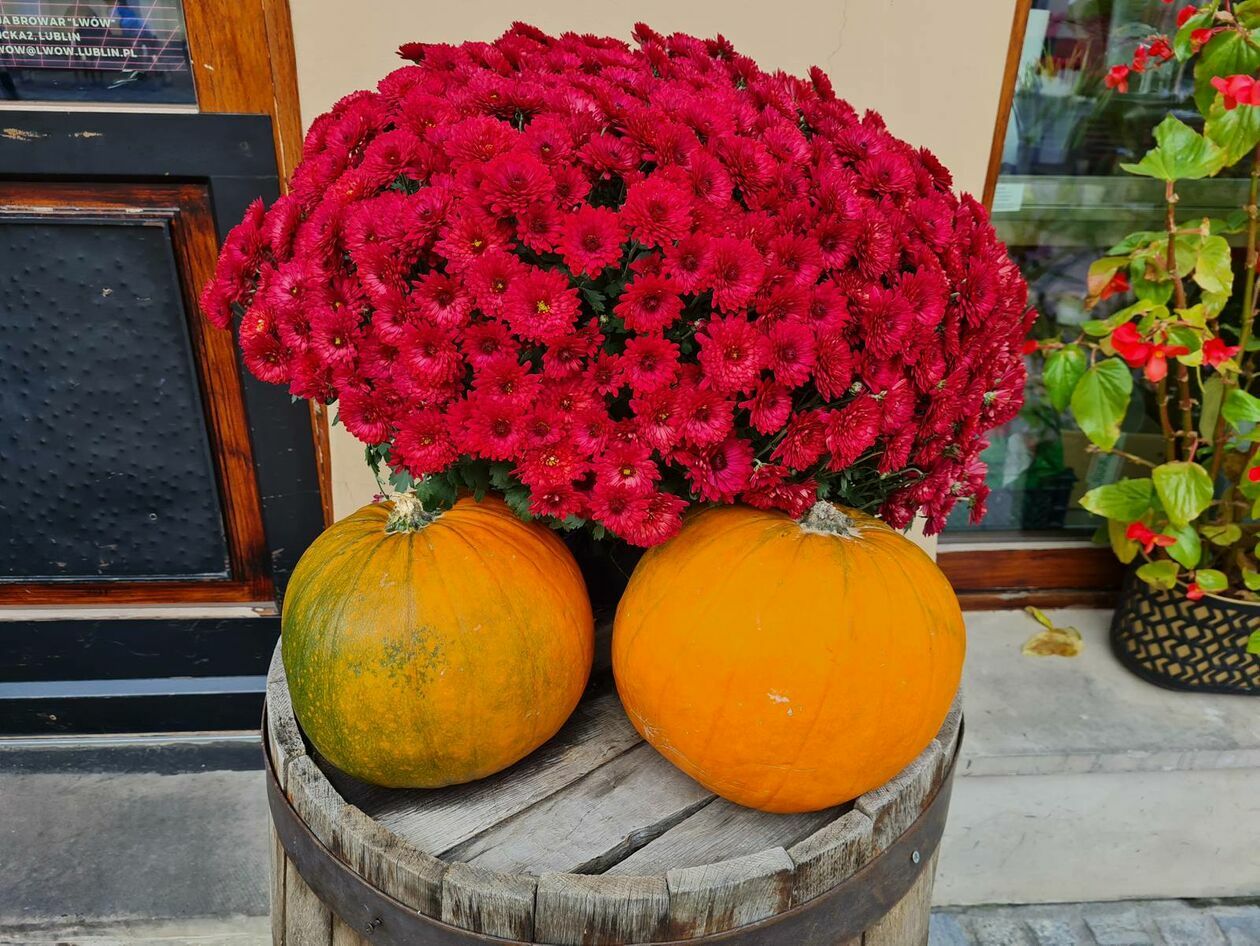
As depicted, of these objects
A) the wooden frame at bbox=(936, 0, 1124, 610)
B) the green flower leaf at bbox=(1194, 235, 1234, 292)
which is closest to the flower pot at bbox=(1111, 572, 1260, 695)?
the wooden frame at bbox=(936, 0, 1124, 610)

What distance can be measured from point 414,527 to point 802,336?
430 mm

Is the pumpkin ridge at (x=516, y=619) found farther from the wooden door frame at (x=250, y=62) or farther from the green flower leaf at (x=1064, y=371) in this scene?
the green flower leaf at (x=1064, y=371)

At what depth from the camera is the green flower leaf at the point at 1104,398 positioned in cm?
171

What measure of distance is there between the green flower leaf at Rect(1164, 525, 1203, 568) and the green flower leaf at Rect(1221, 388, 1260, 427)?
0.76 ft

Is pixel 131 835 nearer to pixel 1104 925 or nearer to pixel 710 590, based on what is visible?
pixel 710 590

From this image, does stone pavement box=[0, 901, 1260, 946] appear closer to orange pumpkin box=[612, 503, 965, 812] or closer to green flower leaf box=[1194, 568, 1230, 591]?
green flower leaf box=[1194, 568, 1230, 591]

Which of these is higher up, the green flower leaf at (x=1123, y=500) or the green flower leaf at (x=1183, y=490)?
the green flower leaf at (x=1183, y=490)

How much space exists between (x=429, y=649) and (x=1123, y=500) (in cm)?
161

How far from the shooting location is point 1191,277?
76.0 inches

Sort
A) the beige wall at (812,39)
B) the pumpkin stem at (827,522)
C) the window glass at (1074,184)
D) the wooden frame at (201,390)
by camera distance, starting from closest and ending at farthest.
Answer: the pumpkin stem at (827,522) → the beige wall at (812,39) → the wooden frame at (201,390) → the window glass at (1074,184)

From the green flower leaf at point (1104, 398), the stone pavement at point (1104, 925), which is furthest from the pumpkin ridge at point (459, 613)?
the stone pavement at point (1104, 925)

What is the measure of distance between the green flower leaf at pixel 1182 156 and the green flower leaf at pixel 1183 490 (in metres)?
0.55

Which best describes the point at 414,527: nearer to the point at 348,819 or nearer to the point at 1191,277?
the point at 348,819

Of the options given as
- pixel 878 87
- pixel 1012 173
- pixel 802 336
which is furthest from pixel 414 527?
pixel 1012 173
